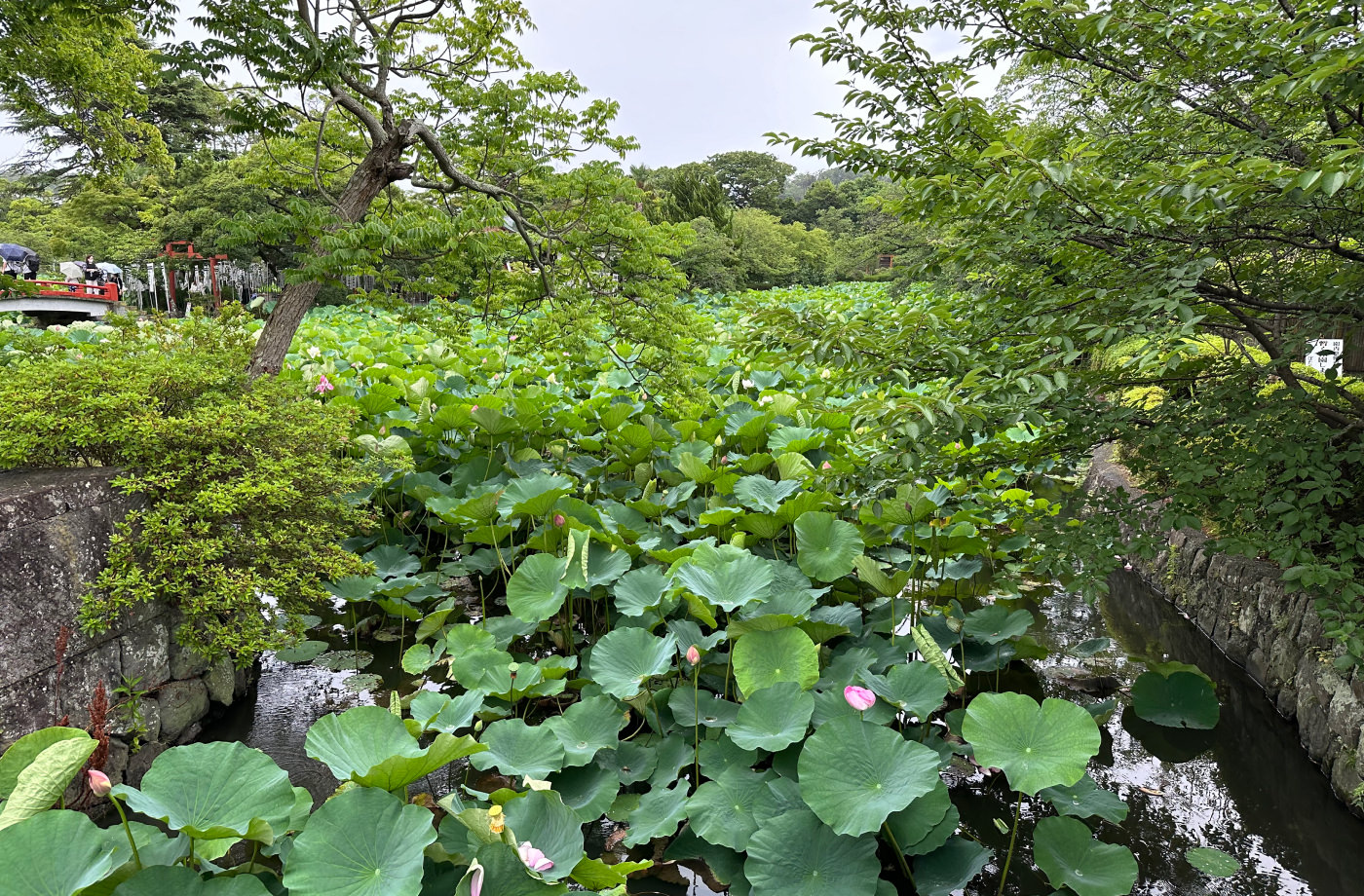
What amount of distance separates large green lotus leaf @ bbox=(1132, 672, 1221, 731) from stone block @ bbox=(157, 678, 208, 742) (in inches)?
139

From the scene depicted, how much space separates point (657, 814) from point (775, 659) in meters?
0.54

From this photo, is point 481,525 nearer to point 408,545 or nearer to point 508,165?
point 408,545

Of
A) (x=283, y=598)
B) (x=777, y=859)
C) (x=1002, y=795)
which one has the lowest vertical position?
(x=1002, y=795)

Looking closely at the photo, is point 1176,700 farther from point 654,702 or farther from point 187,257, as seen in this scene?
point 187,257

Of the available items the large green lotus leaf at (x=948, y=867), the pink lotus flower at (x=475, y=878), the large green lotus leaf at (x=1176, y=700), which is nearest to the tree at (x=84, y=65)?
the pink lotus flower at (x=475, y=878)

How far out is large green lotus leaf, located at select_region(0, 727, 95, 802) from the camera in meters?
1.42

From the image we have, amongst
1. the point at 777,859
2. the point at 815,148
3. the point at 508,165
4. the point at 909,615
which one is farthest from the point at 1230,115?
the point at 508,165

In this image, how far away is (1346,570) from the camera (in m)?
2.22

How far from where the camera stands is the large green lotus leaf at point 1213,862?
7.34 ft

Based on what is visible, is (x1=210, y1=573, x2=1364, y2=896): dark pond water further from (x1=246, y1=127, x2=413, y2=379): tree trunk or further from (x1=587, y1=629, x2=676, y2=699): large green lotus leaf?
(x1=246, y1=127, x2=413, y2=379): tree trunk

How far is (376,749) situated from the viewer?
1687 millimetres

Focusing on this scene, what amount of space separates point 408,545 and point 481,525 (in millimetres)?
1077

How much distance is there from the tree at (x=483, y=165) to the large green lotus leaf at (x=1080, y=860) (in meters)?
3.17

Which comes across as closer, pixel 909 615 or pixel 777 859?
pixel 777 859
